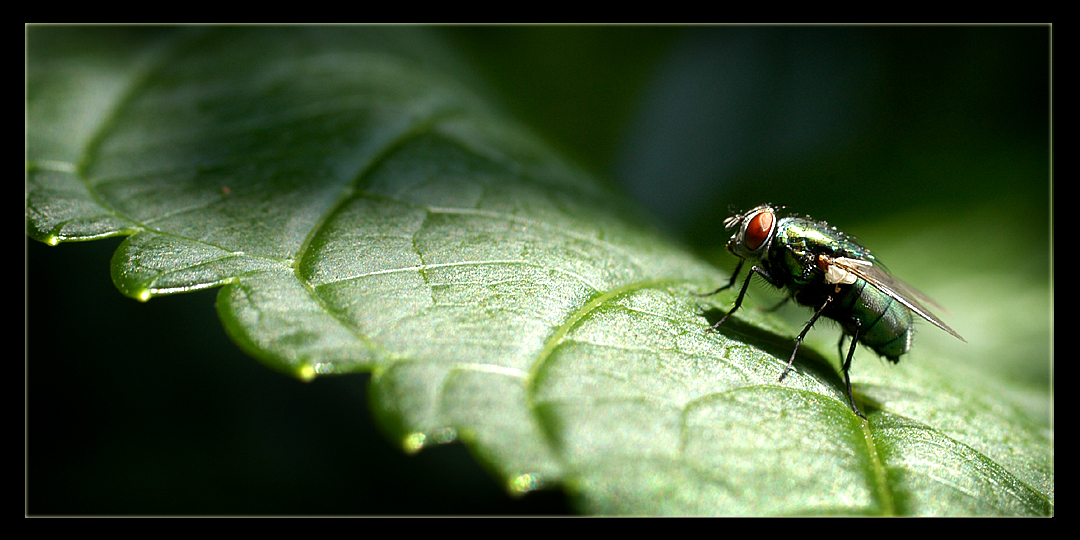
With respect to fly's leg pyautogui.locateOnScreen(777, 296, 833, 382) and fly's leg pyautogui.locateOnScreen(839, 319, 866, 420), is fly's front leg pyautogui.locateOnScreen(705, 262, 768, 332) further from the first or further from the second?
fly's leg pyautogui.locateOnScreen(839, 319, 866, 420)

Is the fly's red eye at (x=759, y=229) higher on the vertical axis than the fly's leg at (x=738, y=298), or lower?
higher

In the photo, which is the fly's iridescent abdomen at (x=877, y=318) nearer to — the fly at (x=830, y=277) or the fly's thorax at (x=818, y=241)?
the fly at (x=830, y=277)

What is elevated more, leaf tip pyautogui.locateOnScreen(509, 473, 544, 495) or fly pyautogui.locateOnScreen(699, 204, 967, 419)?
fly pyautogui.locateOnScreen(699, 204, 967, 419)

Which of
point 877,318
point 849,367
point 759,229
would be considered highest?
point 759,229

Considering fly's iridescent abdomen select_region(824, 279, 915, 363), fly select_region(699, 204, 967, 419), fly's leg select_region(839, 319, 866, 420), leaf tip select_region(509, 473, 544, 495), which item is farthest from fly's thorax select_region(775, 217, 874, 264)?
leaf tip select_region(509, 473, 544, 495)

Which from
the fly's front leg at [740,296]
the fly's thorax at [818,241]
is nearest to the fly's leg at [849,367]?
the fly's thorax at [818,241]

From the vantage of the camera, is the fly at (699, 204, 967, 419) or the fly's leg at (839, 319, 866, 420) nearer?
the fly's leg at (839, 319, 866, 420)

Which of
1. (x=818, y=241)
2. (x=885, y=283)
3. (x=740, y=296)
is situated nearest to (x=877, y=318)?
(x=885, y=283)

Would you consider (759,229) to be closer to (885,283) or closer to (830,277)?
(830,277)
